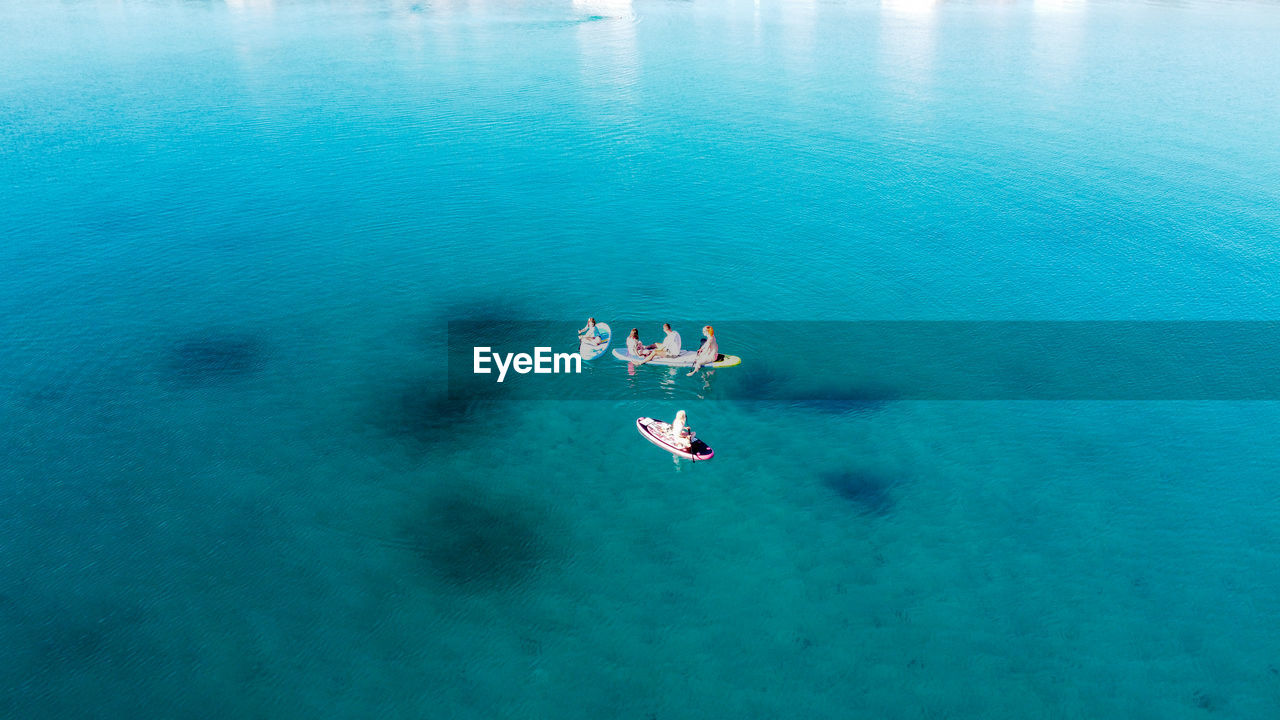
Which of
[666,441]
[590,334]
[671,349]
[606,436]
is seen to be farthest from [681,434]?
[590,334]

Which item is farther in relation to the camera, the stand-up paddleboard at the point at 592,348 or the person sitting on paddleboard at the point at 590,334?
the stand-up paddleboard at the point at 592,348

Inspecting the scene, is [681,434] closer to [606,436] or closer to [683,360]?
[606,436]

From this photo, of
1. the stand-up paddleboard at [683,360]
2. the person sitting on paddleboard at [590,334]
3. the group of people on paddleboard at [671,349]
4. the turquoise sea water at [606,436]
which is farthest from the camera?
the person sitting on paddleboard at [590,334]

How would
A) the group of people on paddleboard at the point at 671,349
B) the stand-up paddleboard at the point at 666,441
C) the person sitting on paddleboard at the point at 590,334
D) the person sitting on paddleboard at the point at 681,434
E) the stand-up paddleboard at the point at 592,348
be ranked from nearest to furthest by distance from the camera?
Answer: the person sitting on paddleboard at the point at 681,434 → the stand-up paddleboard at the point at 666,441 → the group of people on paddleboard at the point at 671,349 → the person sitting on paddleboard at the point at 590,334 → the stand-up paddleboard at the point at 592,348

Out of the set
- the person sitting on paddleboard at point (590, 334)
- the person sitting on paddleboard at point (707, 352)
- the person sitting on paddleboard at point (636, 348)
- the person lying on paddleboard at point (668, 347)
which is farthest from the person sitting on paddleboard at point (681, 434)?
the person sitting on paddleboard at point (590, 334)

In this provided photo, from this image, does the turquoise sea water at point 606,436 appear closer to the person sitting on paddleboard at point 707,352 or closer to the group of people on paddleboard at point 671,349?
the person sitting on paddleboard at point 707,352

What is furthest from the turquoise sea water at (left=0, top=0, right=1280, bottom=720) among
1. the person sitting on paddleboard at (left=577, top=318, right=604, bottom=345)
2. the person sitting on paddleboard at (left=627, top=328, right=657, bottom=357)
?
the person sitting on paddleboard at (left=627, top=328, right=657, bottom=357)
